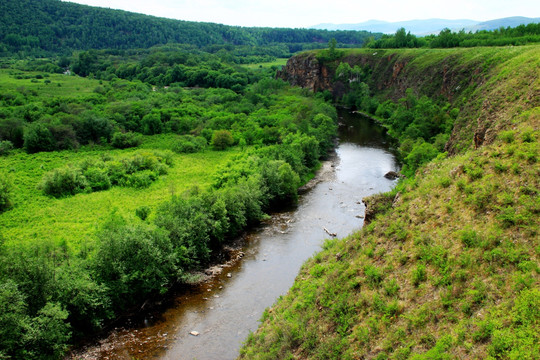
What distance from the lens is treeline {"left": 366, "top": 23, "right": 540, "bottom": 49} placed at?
90.9 metres

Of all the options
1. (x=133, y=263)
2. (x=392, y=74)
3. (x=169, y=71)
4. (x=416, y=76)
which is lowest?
(x=133, y=263)

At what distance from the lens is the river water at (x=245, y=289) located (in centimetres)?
2662

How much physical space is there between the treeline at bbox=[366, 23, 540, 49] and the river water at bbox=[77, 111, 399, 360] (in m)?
64.0

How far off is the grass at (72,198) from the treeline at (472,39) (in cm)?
8079

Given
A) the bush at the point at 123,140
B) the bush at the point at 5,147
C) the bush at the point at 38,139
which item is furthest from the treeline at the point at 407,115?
the bush at the point at 5,147

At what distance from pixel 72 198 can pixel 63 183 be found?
2907 millimetres

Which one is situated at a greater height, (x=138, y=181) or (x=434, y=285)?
(x=434, y=285)

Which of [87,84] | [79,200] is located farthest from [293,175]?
[87,84]

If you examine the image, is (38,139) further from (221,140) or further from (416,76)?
(416,76)

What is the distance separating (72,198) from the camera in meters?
44.9

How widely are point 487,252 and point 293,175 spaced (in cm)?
3585

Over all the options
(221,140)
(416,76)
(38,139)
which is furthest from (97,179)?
(416,76)

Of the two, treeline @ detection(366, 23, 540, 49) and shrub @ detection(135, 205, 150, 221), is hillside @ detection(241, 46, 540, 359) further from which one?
treeline @ detection(366, 23, 540, 49)

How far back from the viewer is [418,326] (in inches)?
657
